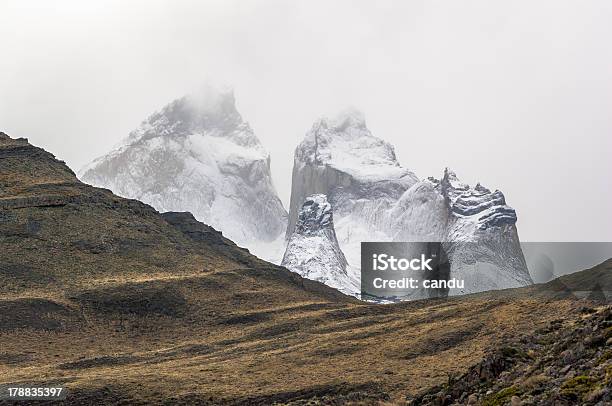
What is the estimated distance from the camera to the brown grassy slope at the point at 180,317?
210ft

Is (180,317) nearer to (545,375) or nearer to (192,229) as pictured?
(192,229)

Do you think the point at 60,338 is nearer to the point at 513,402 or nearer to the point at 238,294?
the point at 238,294

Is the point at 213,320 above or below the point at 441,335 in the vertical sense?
above

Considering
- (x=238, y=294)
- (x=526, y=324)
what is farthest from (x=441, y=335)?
(x=238, y=294)

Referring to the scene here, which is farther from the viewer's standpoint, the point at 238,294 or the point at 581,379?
the point at 238,294

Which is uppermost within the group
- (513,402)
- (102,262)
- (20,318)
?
(102,262)

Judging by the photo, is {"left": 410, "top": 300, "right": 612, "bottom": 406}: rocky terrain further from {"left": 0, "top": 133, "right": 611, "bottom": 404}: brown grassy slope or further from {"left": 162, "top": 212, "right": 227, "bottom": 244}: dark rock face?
{"left": 162, "top": 212, "right": 227, "bottom": 244}: dark rock face

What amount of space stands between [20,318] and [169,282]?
2061 cm

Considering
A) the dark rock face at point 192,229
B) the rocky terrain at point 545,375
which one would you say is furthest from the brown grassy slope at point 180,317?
the rocky terrain at point 545,375

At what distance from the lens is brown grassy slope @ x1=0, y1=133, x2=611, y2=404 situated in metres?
64.1

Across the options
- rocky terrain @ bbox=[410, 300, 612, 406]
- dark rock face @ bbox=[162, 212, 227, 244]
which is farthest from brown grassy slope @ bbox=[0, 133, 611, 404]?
rocky terrain @ bbox=[410, 300, 612, 406]

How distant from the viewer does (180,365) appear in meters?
76.6

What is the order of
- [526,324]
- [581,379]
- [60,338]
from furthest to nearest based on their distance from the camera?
[60,338] → [526,324] → [581,379]

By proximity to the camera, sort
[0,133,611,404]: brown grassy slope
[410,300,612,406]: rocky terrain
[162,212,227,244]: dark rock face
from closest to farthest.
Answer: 1. [410,300,612,406]: rocky terrain
2. [0,133,611,404]: brown grassy slope
3. [162,212,227,244]: dark rock face
